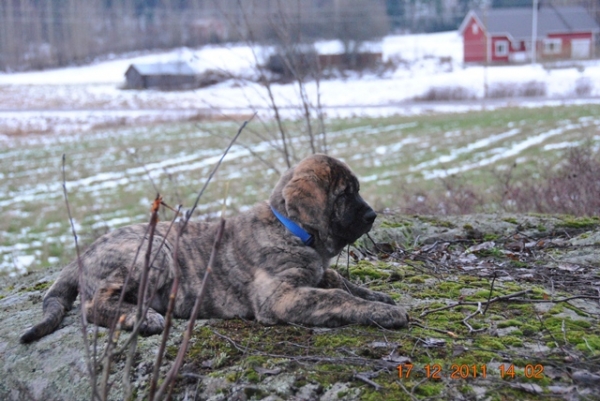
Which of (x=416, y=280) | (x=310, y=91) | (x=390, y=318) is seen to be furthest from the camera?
(x=310, y=91)

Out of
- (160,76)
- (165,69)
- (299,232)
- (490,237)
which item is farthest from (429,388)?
(165,69)

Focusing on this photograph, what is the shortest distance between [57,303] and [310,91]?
4117 centimetres

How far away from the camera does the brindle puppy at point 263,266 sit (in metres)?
4.61

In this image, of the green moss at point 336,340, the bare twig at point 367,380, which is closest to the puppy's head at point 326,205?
the green moss at point 336,340

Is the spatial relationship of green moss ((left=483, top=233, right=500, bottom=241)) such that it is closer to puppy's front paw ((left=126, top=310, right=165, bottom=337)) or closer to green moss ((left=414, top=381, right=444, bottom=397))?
green moss ((left=414, top=381, right=444, bottom=397))

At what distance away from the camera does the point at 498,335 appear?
4207mm

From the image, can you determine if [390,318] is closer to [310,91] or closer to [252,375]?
[252,375]

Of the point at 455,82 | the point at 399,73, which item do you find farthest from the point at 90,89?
the point at 455,82

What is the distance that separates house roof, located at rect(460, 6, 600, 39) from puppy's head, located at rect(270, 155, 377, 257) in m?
62.4

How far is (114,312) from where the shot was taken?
4516mm

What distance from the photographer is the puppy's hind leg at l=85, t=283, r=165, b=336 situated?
4.53 metres

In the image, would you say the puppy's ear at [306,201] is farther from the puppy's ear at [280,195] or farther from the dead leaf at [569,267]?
the dead leaf at [569,267]

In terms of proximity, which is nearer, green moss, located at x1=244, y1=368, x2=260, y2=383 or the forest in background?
green moss, located at x1=244, y1=368, x2=260, y2=383
